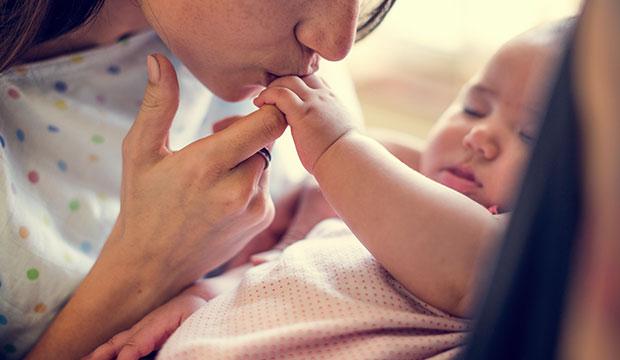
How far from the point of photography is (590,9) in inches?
14.1

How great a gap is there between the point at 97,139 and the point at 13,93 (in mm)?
137

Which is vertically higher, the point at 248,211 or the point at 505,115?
the point at 505,115

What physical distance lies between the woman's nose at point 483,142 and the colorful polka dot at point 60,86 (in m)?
0.57

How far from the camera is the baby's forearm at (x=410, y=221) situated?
0.72 metres

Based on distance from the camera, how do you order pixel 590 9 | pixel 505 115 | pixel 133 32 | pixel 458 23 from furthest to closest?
1. pixel 458 23
2. pixel 133 32
3. pixel 505 115
4. pixel 590 9

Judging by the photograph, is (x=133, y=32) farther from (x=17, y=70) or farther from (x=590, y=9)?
(x=590, y=9)

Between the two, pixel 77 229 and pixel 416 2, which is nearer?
pixel 77 229

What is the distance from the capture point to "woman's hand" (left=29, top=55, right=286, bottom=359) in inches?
33.0

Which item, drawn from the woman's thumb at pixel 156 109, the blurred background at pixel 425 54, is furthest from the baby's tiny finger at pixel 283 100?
the blurred background at pixel 425 54

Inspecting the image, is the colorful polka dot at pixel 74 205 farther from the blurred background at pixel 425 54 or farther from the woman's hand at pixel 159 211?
the blurred background at pixel 425 54

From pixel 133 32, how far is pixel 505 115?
0.58 metres

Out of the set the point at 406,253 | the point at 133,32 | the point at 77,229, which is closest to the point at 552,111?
the point at 406,253

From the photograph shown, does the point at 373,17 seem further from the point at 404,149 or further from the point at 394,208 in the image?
the point at 394,208

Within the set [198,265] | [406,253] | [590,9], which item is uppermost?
[590,9]
